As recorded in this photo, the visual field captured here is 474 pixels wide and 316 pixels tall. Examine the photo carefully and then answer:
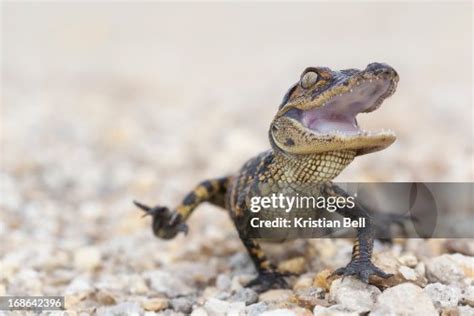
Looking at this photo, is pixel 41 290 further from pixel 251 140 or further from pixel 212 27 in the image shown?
pixel 212 27

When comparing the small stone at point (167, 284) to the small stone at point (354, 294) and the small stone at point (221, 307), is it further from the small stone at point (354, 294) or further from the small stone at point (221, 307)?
the small stone at point (354, 294)

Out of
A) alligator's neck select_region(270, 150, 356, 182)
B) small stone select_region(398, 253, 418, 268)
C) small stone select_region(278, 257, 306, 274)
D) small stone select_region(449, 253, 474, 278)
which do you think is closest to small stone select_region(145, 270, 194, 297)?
small stone select_region(278, 257, 306, 274)

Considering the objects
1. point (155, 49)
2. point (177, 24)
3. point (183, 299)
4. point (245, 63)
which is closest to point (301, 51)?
point (245, 63)

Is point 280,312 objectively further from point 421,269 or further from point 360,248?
point 421,269

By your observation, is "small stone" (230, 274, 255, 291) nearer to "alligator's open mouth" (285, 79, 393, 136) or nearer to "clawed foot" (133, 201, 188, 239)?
"clawed foot" (133, 201, 188, 239)

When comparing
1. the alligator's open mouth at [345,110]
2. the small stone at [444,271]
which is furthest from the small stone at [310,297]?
the alligator's open mouth at [345,110]
